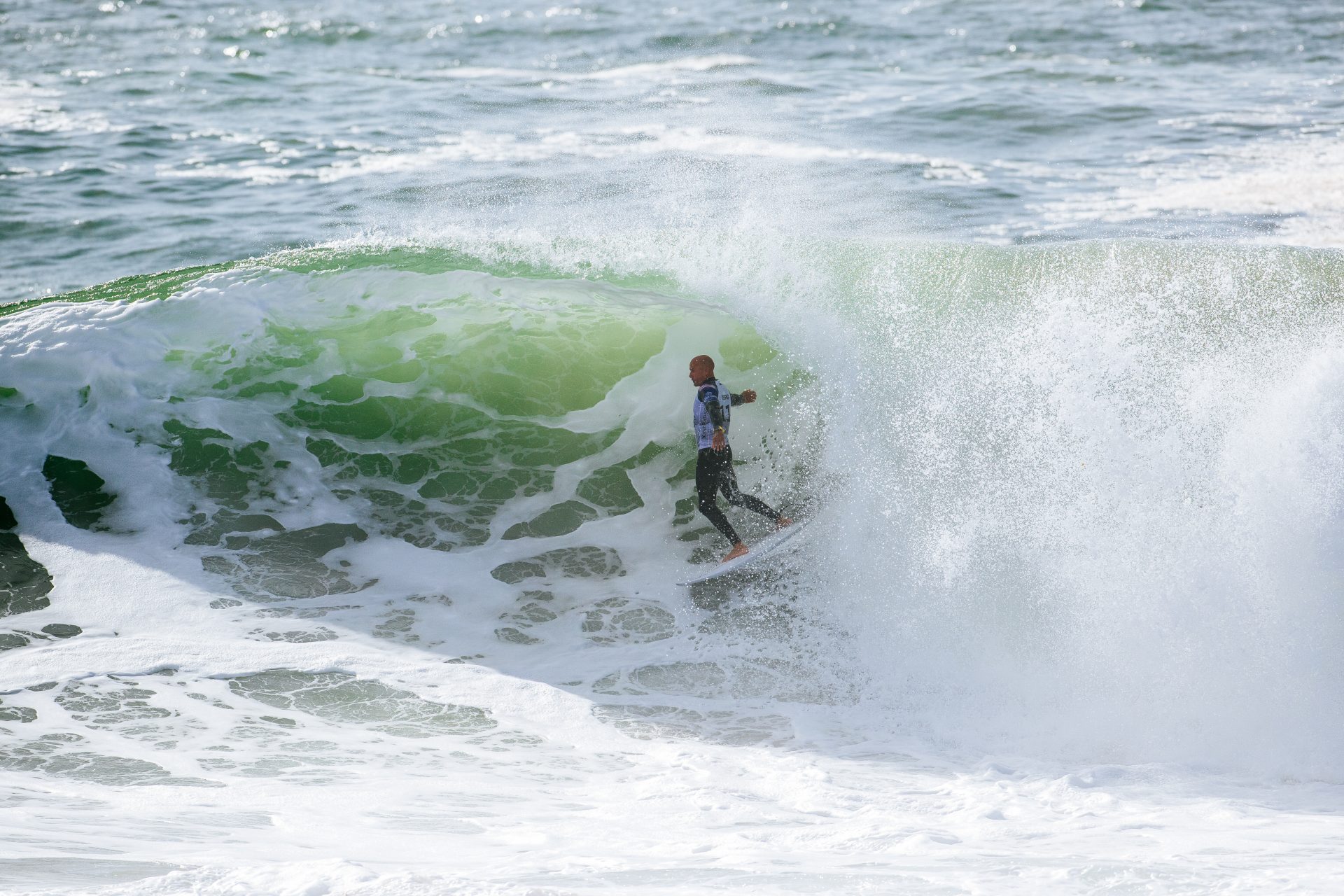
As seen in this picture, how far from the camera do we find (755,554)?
7832mm

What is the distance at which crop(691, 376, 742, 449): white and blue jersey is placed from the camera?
25.3 ft

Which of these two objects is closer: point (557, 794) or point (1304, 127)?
point (557, 794)

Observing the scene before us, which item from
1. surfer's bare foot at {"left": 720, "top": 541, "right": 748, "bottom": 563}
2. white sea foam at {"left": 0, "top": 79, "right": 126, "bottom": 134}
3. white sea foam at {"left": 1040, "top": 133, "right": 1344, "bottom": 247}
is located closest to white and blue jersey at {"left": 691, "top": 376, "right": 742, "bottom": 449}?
surfer's bare foot at {"left": 720, "top": 541, "right": 748, "bottom": 563}

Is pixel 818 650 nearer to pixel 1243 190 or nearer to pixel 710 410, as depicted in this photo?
pixel 710 410

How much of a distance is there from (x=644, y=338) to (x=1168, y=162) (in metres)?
8.61

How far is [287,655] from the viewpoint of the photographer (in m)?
6.81

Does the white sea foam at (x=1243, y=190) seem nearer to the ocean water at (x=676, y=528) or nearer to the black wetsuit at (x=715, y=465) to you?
the ocean water at (x=676, y=528)

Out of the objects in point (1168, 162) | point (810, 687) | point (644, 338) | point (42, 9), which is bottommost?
point (810, 687)

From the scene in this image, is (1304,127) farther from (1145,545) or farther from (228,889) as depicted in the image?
(228,889)

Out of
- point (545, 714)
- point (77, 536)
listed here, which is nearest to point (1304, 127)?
point (545, 714)

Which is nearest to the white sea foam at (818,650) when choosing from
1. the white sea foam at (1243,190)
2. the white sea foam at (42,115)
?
the white sea foam at (1243,190)

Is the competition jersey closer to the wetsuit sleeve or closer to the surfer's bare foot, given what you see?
the wetsuit sleeve

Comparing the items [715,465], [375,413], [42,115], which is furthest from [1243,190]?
[42,115]

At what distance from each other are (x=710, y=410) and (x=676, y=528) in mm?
1213
